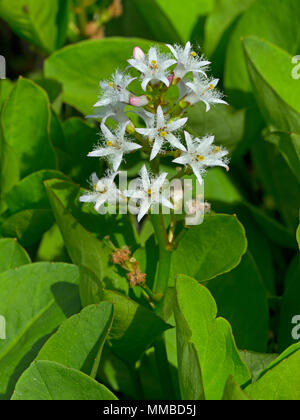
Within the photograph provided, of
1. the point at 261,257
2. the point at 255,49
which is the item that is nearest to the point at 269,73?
the point at 255,49

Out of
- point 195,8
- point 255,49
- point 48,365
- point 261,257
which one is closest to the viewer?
point 48,365

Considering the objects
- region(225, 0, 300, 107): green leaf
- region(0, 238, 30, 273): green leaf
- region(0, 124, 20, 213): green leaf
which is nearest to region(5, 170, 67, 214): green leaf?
region(0, 124, 20, 213): green leaf

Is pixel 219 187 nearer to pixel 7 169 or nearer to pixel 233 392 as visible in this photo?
pixel 7 169

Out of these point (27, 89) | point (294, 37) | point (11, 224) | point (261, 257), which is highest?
point (294, 37)

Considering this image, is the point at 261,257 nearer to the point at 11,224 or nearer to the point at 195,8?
the point at 11,224

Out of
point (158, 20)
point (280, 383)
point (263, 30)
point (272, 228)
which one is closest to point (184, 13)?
point (158, 20)
